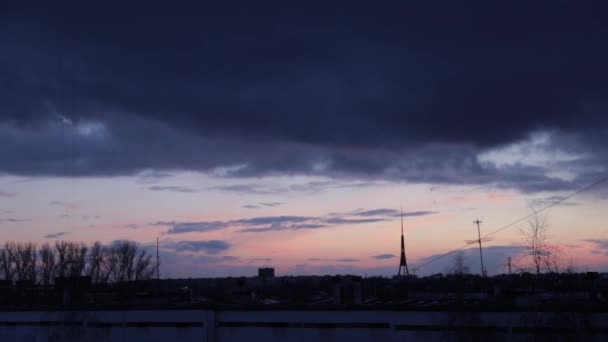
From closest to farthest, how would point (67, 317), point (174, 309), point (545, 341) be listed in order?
point (545, 341) < point (174, 309) < point (67, 317)

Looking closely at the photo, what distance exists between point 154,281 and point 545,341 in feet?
412

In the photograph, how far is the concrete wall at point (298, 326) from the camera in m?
29.8

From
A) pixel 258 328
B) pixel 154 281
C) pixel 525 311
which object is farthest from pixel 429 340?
pixel 154 281

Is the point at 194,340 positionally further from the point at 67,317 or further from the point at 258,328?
the point at 67,317

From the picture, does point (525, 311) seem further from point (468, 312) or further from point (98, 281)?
point (98, 281)

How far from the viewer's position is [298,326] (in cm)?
3481

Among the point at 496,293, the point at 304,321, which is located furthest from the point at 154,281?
the point at 304,321

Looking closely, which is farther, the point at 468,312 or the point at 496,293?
the point at 496,293

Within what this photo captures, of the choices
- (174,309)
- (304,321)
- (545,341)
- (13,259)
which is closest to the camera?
(545,341)

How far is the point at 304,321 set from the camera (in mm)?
34688

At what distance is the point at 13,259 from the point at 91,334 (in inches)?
3490

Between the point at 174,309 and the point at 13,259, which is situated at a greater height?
the point at 13,259

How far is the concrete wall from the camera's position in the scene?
1173 inches

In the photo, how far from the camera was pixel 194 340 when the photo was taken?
36.8 meters
